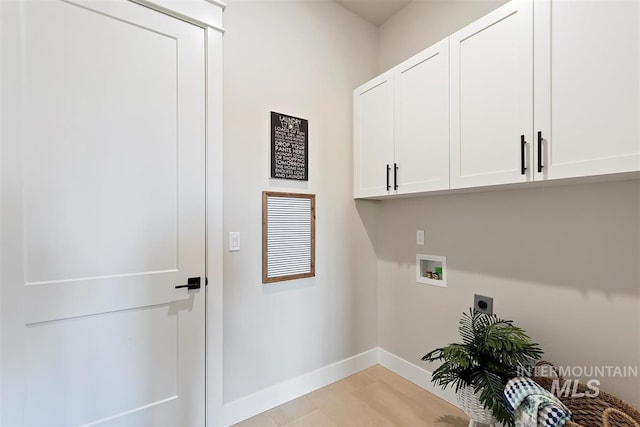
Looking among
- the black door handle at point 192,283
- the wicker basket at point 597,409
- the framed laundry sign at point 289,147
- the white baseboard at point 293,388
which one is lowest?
the white baseboard at point 293,388

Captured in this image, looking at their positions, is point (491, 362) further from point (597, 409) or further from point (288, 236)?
point (288, 236)

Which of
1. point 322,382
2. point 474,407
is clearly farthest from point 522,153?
point 322,382

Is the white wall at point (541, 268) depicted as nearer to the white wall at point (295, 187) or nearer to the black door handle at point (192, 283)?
the white wall at point (295, 187)

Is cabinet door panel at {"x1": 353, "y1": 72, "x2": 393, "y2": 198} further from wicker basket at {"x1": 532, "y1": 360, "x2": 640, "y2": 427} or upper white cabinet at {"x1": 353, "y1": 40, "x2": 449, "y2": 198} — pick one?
wicker basket at {"x1": 532, "y1": 360, "x2": 640, "y2": 427}

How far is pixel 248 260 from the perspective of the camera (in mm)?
1911

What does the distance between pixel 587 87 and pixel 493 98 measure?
15.2 inches

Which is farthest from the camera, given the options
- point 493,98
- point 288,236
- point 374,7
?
point 374,7

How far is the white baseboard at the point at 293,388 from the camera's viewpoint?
185 cm

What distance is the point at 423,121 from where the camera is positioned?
1892 mm

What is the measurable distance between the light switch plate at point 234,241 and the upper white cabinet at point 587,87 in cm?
166

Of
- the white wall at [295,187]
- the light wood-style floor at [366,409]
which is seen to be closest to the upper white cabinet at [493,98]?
the white wall at [295,187]

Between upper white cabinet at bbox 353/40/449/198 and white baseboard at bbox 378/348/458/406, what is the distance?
137 cm

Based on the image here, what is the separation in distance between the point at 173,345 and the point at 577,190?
2302 mm

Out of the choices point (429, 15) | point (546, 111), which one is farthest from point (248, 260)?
point (429, 15)
